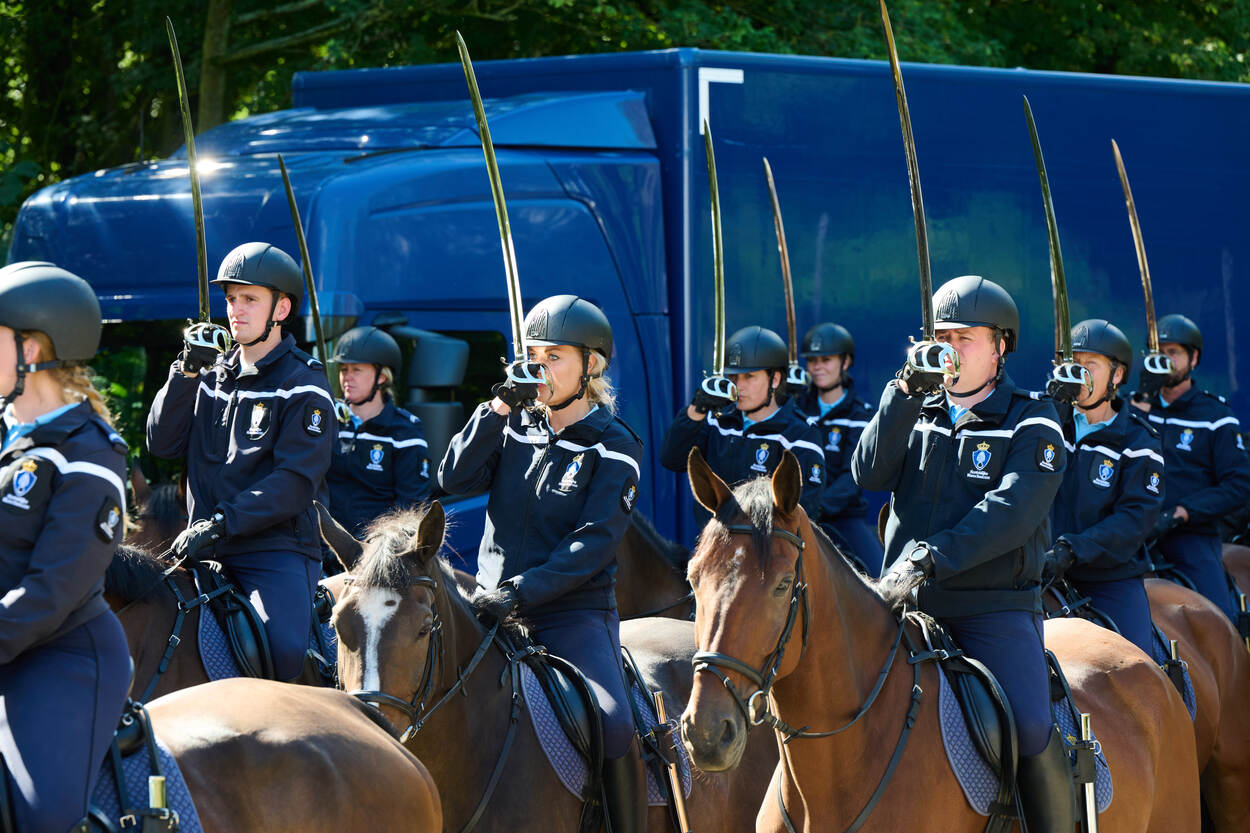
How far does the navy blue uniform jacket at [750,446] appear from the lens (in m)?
9.30

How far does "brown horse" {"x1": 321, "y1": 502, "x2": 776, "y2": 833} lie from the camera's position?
516 centimetres

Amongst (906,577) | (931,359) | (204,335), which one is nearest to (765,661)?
(906,577)

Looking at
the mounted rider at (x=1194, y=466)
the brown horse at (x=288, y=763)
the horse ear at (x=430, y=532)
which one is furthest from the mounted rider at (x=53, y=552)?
the mounted rider at (x=1194, y=466)

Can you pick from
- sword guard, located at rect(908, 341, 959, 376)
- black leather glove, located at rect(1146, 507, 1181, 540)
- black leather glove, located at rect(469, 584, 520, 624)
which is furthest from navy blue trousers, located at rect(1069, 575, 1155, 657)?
black leather glove, located at rect(469, 584, 520, 624)

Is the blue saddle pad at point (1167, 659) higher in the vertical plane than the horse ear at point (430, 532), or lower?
lower

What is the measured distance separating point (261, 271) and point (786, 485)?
9.16ft

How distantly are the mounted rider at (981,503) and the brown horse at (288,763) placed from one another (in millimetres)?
1704

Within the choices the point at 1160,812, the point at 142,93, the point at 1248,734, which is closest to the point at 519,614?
the point at 1160,812

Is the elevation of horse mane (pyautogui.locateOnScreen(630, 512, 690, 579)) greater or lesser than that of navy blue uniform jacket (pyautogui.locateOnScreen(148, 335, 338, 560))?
lesser

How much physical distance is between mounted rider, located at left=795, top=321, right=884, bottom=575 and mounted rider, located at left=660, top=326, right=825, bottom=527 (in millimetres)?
511

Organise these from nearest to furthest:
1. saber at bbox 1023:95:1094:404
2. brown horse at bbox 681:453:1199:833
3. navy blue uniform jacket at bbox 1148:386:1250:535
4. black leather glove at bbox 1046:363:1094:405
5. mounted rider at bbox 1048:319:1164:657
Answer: brown horse at bbox 681:453:1199:833, saber at bbox 1023:95:1094:404, black leather glove at bbox 1046:363:1094:405, mounted rider at bbox 1048:319:1164:657, navy blue uniform jacket at bbox 1148:386:1250:535

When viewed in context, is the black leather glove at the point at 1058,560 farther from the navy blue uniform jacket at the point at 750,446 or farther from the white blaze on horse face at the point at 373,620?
the white blaze on horse face at the point at 373,620

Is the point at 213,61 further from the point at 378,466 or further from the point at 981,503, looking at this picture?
the point at 981,503

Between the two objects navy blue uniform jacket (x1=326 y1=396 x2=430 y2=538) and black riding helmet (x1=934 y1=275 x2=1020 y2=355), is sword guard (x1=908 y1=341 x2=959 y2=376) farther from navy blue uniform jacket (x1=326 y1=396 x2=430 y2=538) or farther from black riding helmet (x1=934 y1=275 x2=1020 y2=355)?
navy blue uniform jacket (x1=326 y1=396 x2=430 y2=538)
